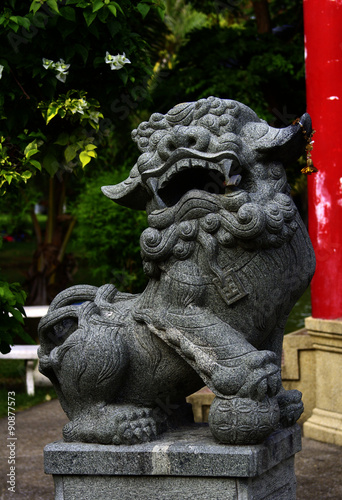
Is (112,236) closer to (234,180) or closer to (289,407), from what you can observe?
(289,407)

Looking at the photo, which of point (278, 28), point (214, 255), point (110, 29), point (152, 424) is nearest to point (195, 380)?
point (152, 424)

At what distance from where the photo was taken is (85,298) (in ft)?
11.7

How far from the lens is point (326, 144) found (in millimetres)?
5883

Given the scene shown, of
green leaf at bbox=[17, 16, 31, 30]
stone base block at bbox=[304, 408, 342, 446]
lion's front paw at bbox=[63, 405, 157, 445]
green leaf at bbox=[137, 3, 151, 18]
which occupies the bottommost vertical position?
stone base block at bbox=[304, 408, 342, 446]

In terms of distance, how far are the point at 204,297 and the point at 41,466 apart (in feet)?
10.3

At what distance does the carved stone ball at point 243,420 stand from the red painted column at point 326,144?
3127 millimetres

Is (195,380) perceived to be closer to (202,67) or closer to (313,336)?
(313,336)

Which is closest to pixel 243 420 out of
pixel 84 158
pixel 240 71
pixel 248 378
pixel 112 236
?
pixel 248 378

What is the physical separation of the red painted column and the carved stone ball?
3127 millimetres

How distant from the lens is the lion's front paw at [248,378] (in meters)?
2.94

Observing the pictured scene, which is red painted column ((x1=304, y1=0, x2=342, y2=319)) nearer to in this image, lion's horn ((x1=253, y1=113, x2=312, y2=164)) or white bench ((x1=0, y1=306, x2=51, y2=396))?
lion's horn ((x1=253, y1=113, x2=312, y2=164))

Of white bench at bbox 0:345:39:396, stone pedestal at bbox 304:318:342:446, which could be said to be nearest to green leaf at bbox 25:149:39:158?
stone pedestal at bbox 304:318:342:446

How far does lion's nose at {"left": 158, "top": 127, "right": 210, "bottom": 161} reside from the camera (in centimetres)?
316

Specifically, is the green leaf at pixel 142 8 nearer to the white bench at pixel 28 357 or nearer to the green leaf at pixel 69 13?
the green leaf at pixel 69 13
